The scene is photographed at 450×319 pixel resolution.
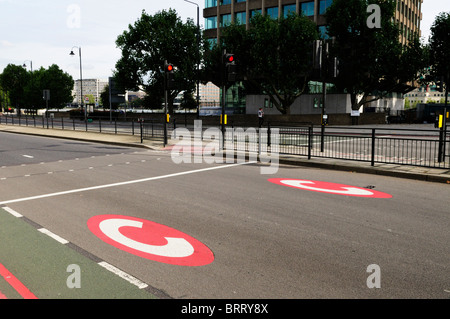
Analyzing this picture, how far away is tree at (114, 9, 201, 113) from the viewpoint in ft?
166

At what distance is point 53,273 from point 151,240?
1380mm

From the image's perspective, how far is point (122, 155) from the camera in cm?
1520

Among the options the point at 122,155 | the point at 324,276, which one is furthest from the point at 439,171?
the point at 122,155

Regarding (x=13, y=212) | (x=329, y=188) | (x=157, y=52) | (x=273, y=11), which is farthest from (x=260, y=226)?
(x=273, y=11)

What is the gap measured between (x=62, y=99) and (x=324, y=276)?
92.8 m

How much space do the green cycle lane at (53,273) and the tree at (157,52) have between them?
45357 mm

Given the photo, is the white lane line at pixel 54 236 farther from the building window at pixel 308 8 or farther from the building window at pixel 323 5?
the building window at pixel 308 8

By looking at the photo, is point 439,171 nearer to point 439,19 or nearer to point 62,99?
point 439,19

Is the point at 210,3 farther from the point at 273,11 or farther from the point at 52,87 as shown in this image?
the point at 52,87

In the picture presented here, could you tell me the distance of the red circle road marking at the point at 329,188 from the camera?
26.0ft

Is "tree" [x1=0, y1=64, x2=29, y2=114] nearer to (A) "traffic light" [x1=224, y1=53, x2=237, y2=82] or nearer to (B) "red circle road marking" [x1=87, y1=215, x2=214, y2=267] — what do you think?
(A) "traffic light" [x1=224, y1=53, x2=237, y2=82]

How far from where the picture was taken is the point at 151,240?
5.25 meters

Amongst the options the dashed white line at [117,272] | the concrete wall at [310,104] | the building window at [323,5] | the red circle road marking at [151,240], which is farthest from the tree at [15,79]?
the dashed white line at [117,272]

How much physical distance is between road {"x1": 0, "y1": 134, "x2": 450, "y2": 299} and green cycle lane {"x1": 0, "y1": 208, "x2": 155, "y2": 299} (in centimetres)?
6
